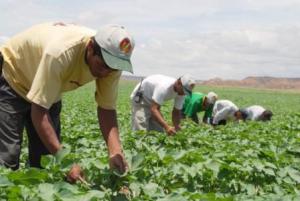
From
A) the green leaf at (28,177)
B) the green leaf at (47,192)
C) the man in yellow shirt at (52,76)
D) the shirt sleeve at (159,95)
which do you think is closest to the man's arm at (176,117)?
the shirt sleeve at (159,95)

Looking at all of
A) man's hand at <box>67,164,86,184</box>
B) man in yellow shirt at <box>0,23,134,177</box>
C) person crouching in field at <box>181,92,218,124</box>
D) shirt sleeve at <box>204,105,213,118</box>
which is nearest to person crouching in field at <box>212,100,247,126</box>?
shirt sleeve at <box>204,105,213,118</box>

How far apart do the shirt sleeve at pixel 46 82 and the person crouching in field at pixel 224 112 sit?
8.08 metres

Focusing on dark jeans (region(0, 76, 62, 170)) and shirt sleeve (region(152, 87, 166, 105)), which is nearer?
dark jeans (region(0, 76, 62, 170))

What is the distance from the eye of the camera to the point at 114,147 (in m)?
3.70

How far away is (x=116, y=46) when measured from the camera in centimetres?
328

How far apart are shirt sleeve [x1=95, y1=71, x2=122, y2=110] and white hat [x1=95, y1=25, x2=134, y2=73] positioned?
41cm

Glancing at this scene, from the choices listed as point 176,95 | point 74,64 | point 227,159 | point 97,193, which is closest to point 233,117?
point 176,95

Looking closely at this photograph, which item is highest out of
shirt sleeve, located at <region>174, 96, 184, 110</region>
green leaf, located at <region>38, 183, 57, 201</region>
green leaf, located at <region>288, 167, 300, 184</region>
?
green leaf, located at <region>38, 183, 57, 201</region>

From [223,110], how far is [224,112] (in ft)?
0.18

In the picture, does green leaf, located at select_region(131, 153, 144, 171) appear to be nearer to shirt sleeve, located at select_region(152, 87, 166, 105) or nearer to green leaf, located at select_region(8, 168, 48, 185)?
green leaf, located at select_region(8, 168, 48, 185)

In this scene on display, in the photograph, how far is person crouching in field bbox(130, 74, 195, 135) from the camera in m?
7.28

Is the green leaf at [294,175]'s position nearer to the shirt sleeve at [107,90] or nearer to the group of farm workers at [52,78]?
the group of farm workers at [52,78]

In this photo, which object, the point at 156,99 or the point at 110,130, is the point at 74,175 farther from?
the point at 156,99

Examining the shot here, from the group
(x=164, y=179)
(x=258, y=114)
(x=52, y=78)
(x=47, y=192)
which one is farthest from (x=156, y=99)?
(x=258, y=114)
